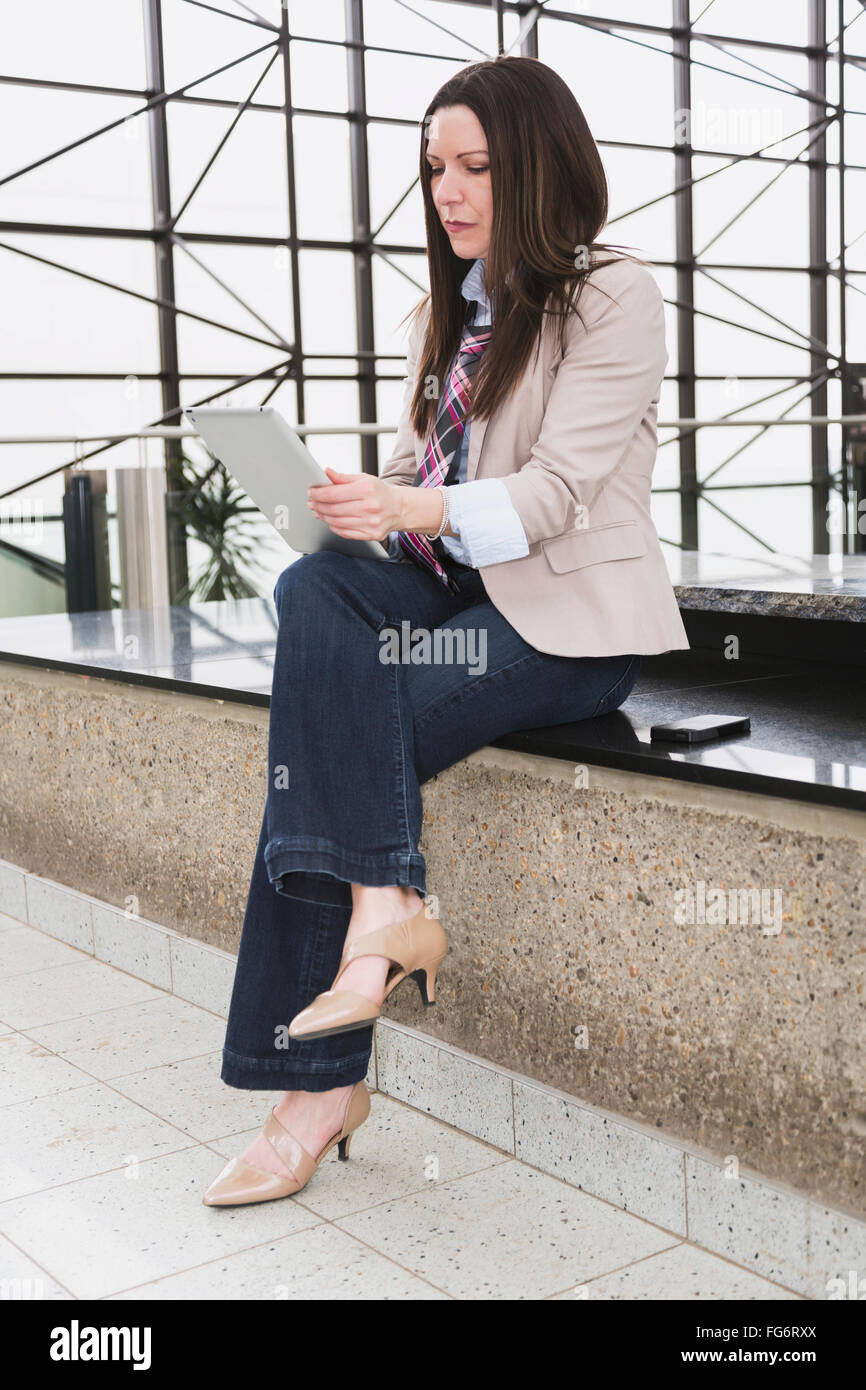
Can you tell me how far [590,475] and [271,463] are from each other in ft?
1.12

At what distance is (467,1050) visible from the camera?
1.86 metres

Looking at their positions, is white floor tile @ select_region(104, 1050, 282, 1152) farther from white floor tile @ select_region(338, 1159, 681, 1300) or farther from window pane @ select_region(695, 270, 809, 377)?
window pane @ select_region(695, 270, 809, 377)

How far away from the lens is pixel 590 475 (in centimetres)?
154

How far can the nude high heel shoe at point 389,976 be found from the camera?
1486mm

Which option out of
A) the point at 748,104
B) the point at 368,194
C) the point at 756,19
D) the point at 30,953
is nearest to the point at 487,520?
the point at 30,953

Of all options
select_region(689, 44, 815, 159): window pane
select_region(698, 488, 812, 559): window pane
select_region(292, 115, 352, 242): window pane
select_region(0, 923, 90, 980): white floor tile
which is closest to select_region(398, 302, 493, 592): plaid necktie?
select_region(0, 923, 90, 980): white floor tile

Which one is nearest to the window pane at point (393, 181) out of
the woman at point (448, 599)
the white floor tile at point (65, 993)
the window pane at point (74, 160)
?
the window pane at point (74, 160)

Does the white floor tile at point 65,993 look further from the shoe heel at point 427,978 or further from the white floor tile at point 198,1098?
the shoe heel at point 427,978

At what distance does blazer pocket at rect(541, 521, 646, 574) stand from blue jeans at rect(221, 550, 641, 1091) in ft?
0.32

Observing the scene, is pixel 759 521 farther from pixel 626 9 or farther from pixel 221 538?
pixel 626 9

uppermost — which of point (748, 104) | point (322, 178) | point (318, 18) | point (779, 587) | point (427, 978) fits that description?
point (318, 18)

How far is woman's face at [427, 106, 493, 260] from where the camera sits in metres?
1.60

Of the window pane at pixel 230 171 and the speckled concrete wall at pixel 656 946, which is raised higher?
the window pane at pixel 230 171

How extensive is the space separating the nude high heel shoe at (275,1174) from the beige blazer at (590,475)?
60cm
